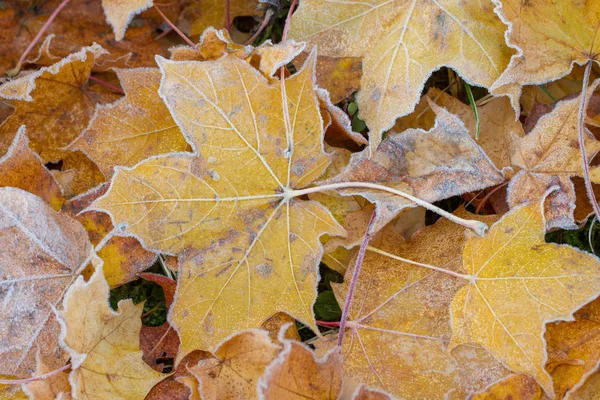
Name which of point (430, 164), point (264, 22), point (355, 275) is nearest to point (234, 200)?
point (355, 275)

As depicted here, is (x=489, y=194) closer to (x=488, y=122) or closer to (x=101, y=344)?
(x=488, y=122)

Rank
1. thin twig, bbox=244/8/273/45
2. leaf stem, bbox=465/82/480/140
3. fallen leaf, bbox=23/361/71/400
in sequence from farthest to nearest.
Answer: thin twig, bbox=244/8/273/45 → leaf stem, bbox=465/82/480/140 → fallen leaf, bbox=23/361/71/400

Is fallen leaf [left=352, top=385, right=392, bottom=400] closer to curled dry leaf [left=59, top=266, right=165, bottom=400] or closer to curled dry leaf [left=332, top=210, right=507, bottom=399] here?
curled dry leaf [left=332, top=210, right=507, bottom=399]

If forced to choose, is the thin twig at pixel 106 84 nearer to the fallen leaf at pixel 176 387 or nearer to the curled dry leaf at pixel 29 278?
the curled dry leaf at pixel 29 278

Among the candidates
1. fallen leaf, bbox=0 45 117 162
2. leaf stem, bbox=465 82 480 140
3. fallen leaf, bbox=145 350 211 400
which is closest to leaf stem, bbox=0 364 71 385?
fallen leaf, bbox=145 350 211 400

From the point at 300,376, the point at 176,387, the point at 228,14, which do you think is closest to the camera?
the point at 300,376

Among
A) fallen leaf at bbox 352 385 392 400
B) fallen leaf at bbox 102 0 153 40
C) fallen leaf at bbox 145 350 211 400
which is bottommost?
fallen leaf at bbox 145 350 211 400
